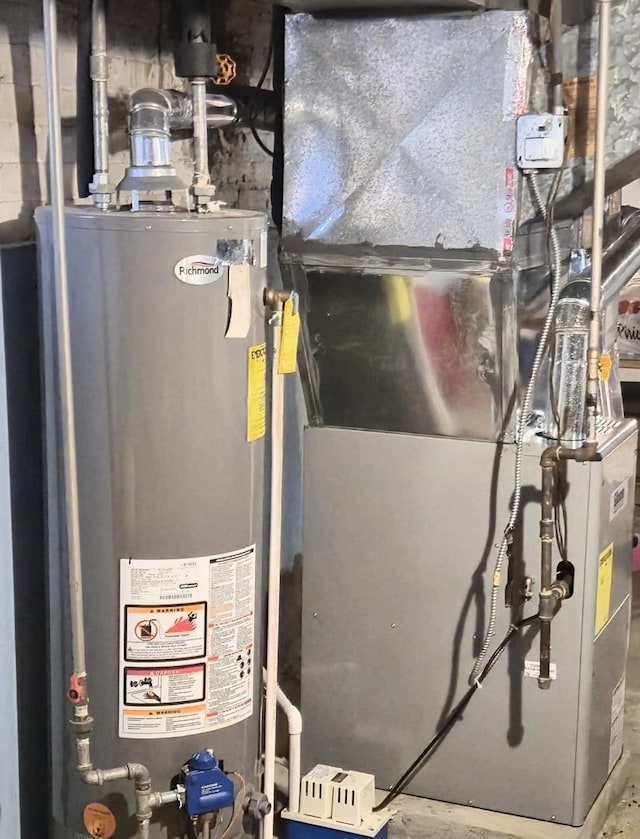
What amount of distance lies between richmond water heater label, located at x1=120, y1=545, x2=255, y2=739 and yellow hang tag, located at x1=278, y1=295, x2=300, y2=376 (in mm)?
354

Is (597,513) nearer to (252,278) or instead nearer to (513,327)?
(513,327)

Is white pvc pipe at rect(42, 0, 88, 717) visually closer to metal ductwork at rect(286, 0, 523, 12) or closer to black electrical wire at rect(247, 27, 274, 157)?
metal ductwork at rect(286, 0, 523, 12)

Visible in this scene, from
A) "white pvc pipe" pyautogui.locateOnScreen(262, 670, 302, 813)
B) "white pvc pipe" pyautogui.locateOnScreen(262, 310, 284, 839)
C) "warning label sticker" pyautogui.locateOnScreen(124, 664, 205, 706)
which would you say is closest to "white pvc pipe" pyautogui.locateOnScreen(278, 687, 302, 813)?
"white pvc pipe" pyautogui.locateOnScreen(262, 670, 302, 813)

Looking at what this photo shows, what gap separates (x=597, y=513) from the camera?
2.25m

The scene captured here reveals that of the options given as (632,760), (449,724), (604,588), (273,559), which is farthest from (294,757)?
(632,760)

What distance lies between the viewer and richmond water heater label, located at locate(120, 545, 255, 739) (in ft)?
6.27

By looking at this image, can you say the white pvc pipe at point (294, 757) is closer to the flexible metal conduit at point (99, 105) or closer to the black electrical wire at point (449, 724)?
the black electrical wire at point (449, 724)

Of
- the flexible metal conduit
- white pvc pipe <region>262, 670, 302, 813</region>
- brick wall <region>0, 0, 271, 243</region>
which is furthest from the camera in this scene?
white pvc pipe <region>262, 670, 302, 813</region>

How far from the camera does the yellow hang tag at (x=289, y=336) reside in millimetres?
2012

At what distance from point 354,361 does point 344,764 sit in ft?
3.07

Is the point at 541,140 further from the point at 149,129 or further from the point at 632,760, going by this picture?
the point at 632,760

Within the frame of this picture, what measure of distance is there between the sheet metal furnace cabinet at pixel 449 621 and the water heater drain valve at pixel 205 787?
60 cm

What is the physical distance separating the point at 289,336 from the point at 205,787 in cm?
83

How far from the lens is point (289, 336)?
2041 mm
